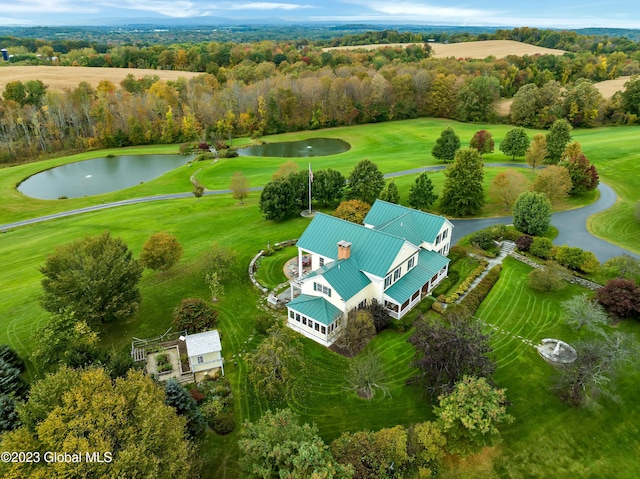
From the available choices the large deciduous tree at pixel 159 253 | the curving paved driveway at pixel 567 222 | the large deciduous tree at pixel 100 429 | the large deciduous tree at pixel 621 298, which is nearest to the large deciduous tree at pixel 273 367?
the large deciduous tree at pixel 100 429

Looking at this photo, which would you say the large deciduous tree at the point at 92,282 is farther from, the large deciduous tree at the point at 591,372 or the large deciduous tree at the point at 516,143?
the large deciduous tree at the point at 516,143

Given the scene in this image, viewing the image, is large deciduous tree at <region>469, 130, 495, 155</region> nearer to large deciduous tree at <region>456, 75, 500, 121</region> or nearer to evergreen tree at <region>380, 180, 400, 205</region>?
evergreen tree at <region>380, 180, 400, 205</region>

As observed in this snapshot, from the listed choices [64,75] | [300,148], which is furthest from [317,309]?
[64,75]

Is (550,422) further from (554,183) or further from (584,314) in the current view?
(554,183)

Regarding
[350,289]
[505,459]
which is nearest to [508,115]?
[350,289]

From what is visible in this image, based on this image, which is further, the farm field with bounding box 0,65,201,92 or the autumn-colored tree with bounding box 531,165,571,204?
the farm field with bounding box 0,65,201,92

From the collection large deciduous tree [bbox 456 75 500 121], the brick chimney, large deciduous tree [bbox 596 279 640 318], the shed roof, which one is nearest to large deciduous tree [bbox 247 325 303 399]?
the shed roof
